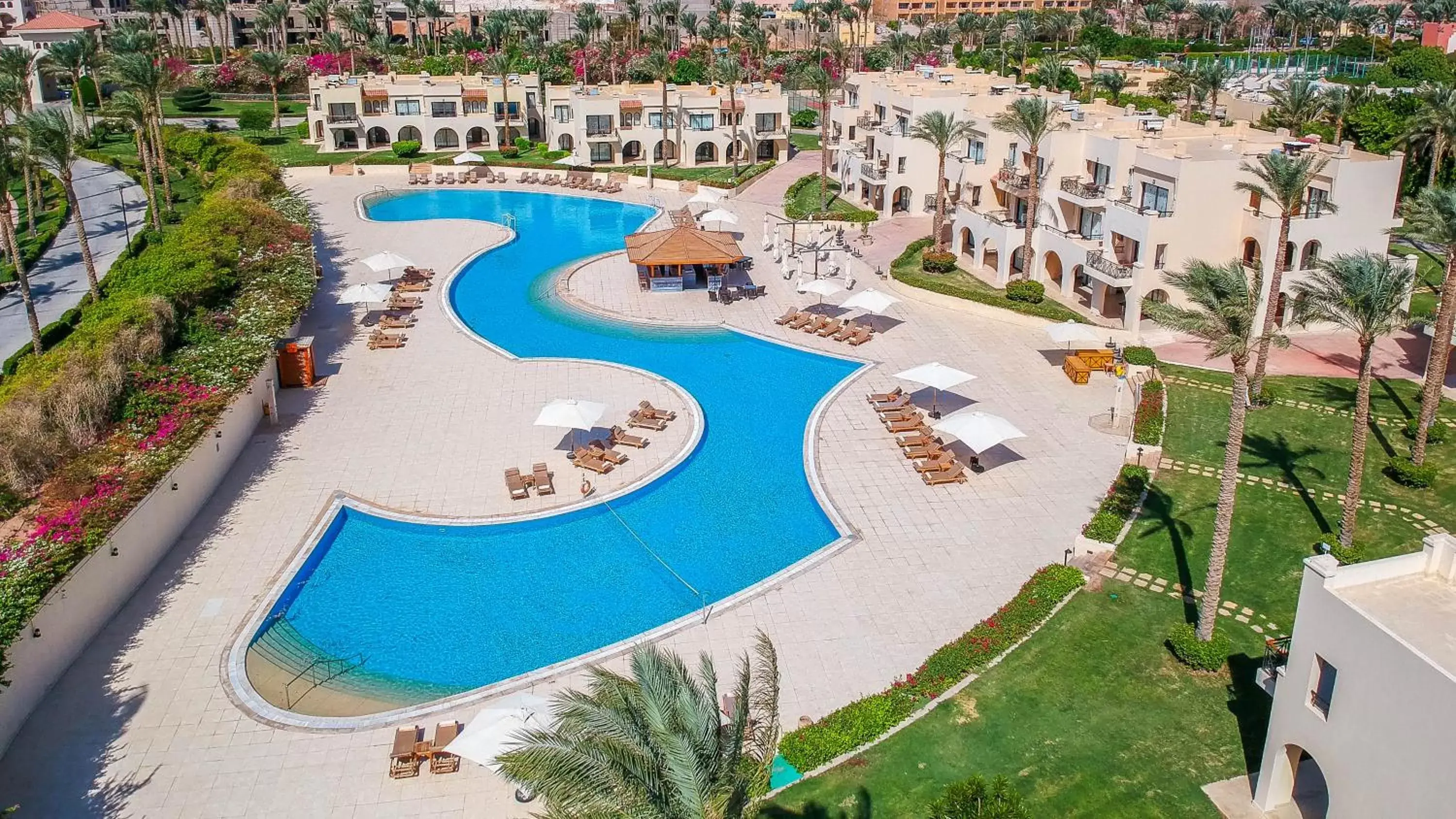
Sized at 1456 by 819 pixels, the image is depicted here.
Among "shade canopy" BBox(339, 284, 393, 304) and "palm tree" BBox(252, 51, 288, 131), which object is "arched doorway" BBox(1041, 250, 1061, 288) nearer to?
"shade canopy" BBox(339, 284, 393, 304)

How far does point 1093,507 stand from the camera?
24656mm

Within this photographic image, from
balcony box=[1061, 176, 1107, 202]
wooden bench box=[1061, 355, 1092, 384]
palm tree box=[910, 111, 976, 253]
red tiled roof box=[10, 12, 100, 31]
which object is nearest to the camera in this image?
wooden bench box=[1061, 355, 1092, 384]

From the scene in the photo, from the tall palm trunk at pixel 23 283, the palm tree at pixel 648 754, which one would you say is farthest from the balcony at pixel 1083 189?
the tall palm trunk at pixel 23 283

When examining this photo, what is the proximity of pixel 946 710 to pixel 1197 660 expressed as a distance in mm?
4707

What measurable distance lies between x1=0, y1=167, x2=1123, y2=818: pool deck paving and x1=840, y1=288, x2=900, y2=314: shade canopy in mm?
985

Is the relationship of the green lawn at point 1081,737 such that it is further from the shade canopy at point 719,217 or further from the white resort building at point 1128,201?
the shade canopy at point 719,217

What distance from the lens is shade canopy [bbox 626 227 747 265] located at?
39844 millimetres

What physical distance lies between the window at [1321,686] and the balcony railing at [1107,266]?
75.3ft

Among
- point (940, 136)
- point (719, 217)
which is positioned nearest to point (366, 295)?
point (719, 217)

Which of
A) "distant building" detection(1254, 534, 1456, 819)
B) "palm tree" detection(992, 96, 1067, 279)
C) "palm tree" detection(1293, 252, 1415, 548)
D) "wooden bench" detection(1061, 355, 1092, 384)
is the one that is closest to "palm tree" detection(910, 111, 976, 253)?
"palm tree" detection(992, 96, 1067, 279)

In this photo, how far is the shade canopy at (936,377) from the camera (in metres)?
29.2

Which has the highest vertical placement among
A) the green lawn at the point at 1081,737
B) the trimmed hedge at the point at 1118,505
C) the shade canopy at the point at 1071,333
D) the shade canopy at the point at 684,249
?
the shade canopy at the point at 684,249

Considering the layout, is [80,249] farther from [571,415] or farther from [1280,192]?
[1280,192]

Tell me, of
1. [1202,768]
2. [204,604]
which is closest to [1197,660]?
[1202,768]
